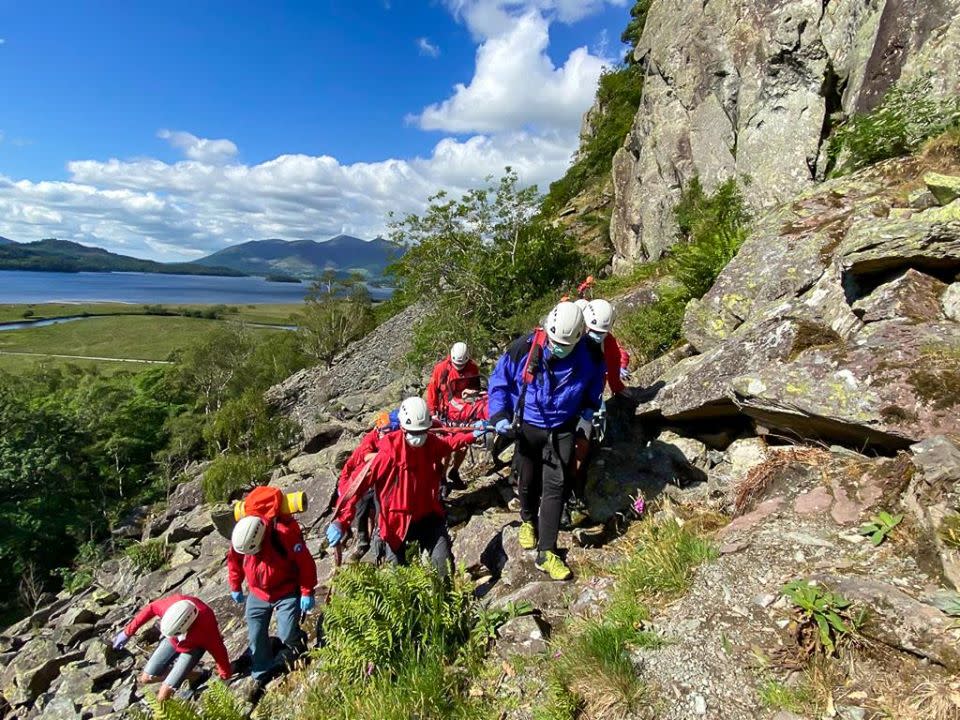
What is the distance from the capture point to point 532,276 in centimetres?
2006

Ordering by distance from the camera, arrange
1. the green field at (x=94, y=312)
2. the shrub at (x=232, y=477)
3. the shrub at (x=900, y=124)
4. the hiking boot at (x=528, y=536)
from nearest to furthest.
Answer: the hiking boot at (x=528, y=536) < the shrub at (x=900, y=124) < the shrub at (x=232, y=477) < the green field at (x=94, y=312)

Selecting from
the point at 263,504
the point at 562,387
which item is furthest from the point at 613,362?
the point at 263,504

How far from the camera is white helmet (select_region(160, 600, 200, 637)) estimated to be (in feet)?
19.5

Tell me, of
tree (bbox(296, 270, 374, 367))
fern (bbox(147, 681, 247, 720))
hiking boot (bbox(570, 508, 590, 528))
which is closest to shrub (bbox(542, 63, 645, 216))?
tree (bbox(296, 270, 374, 367))

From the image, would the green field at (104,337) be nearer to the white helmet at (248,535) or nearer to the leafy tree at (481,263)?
the leafy tree at (481,263)

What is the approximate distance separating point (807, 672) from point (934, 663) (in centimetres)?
66

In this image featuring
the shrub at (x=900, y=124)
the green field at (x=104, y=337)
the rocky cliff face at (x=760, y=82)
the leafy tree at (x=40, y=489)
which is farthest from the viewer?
the green field at (x=104, y=337)

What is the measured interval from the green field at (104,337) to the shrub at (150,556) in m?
101

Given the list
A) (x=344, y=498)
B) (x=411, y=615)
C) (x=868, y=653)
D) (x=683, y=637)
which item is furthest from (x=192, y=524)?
(x=868, y=653)

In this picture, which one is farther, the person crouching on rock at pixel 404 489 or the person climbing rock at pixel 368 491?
the person climbing rock at pixel 368 491

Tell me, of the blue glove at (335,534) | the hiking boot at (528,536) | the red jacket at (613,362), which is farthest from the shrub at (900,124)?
the blue glove at (335,534)

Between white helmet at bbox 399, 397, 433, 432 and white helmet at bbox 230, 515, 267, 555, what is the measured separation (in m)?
1.88

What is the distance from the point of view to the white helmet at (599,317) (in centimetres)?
538

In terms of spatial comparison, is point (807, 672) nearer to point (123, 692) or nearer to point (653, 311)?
point (653, 311)
